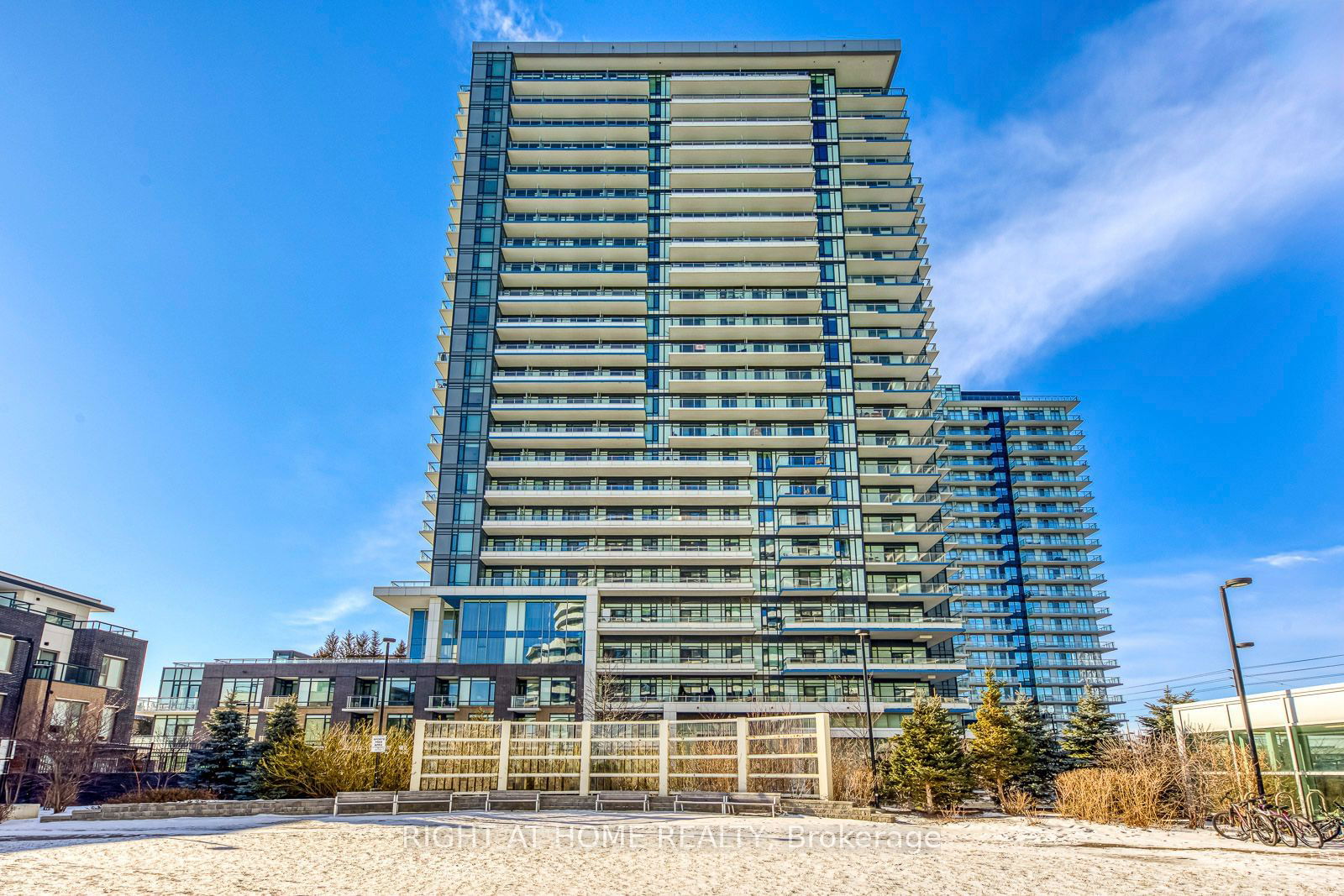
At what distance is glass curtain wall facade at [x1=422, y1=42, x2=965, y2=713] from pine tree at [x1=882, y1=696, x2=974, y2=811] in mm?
29922

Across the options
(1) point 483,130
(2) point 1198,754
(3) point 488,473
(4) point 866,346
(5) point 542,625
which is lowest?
(2) point 1198,754

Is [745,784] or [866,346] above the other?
[866,346]

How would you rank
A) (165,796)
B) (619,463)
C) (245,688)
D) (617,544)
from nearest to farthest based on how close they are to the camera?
(165,796)
(245,688)
(617,544)
(619,463)

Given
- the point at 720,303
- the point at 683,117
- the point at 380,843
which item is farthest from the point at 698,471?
the point at 380,843

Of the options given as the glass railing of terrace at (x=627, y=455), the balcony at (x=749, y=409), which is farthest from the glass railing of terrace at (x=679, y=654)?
the balcony at (x=749, y=409)

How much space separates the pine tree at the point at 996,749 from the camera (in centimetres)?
3462

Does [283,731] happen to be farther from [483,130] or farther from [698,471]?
[483,130]

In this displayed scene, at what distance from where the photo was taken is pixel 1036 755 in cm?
3809

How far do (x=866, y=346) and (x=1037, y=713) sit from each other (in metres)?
36.7

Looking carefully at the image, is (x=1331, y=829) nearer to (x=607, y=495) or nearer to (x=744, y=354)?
(x=607, y=495)

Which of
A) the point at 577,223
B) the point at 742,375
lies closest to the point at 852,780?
the point at 742,375

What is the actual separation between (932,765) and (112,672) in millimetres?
47778

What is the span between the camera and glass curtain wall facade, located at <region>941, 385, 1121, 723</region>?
123250 millimetres

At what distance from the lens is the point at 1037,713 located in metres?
42.0
